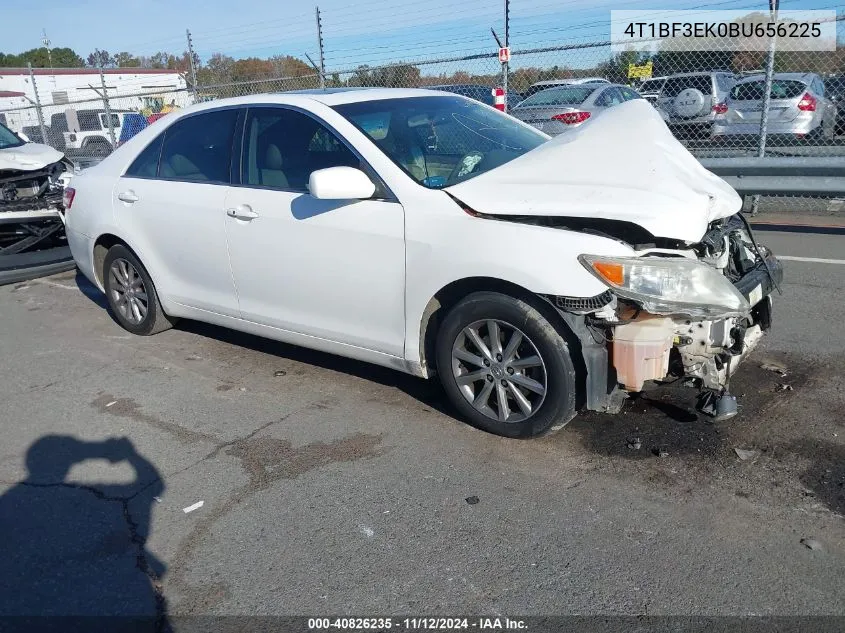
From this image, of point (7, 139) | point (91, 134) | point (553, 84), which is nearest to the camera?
point (7, 139)

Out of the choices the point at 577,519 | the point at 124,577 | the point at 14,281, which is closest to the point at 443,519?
the point at 577,519

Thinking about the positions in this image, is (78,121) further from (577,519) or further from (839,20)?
(577,519)

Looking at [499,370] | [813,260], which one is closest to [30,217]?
[499,370]

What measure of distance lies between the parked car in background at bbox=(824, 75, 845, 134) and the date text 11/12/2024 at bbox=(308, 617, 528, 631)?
11787mm

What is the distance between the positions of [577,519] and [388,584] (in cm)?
86

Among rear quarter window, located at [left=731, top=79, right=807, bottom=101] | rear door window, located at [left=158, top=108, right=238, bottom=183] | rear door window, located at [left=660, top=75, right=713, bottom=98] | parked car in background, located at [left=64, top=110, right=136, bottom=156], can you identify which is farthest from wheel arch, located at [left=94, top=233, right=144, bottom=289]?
parked car in background, located at [left=64, top=110, right=136, bottom=156]

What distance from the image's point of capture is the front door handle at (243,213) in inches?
180

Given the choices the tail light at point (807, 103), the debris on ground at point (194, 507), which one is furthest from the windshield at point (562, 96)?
the debris on ground at point (194, 507)

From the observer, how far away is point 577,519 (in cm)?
321

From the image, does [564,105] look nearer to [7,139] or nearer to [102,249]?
[7,139]

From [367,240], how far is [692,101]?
11755 millimetres

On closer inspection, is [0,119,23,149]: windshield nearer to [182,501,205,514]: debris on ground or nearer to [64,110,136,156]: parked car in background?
[182,501,205,514]: debris on ground

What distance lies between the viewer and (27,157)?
26.8ft

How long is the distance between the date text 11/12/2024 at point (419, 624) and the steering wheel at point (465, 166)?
2.21 m
